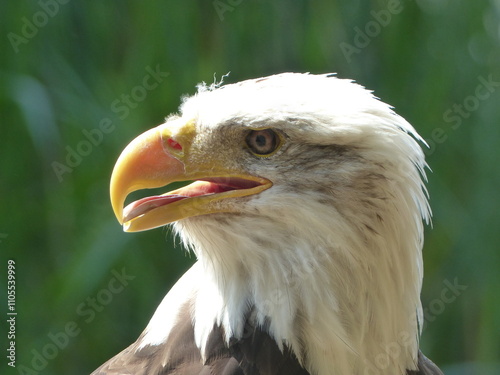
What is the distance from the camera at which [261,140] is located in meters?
1.26

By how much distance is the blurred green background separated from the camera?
7.39 ft

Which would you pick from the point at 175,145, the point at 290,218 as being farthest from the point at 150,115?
the point at 290,218

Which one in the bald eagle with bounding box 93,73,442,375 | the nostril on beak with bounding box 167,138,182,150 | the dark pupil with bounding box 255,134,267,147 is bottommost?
the bald eagle with bounding box 93,73,442,375

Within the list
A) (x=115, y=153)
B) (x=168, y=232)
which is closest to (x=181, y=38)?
(x=115, y=153)

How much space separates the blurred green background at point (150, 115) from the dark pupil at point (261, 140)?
101cm

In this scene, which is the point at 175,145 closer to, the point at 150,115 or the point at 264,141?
the point at 264,141

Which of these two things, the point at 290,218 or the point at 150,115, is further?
the point at 150,115

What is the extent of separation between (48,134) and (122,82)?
305 millimetres

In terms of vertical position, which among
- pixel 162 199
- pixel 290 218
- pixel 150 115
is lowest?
pixel 290 218

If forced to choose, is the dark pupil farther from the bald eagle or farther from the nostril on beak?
the nostril on beak

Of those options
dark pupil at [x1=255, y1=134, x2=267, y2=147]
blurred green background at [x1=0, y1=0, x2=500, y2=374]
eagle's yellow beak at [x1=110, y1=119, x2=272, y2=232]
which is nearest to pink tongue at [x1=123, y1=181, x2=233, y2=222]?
eagle's yellow beak at [x1=110, y1=119, x2=272, y2=232]

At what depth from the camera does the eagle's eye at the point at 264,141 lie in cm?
125

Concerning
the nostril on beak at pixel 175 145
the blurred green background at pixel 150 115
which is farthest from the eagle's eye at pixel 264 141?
the blurred green background at pixel 150 115

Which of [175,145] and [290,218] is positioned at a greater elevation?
[175,145]
